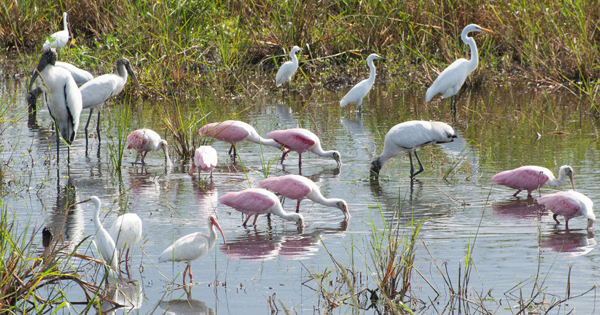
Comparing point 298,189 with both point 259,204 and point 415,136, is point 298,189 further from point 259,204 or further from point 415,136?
point 415,136

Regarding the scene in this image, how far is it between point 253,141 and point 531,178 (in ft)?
11.1

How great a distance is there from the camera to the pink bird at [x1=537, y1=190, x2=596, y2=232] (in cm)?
582

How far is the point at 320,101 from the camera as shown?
13266mm

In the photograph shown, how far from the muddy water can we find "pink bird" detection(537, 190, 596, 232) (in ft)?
0.42

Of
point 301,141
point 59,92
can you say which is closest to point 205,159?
point 301,141

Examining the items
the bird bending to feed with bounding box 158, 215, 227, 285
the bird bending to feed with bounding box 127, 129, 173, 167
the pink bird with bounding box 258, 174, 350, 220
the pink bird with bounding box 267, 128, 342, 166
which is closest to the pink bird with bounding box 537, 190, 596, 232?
the pink bird with bounding box 258, 174, 350, 220

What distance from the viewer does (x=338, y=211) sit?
22.2ft

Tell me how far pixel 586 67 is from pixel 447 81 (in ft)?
7.83

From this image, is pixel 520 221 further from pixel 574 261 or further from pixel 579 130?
pixel 579 130

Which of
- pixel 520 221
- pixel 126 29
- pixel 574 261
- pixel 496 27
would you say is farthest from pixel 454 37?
pixel 574 261

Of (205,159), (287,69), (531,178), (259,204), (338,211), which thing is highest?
(287,69)

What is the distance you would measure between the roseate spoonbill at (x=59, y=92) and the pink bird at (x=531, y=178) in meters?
4.62

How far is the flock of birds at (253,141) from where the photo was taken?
16.9 ft

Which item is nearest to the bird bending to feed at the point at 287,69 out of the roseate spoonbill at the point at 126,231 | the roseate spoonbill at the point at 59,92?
the roseate spoonbill at the point at 59,92
